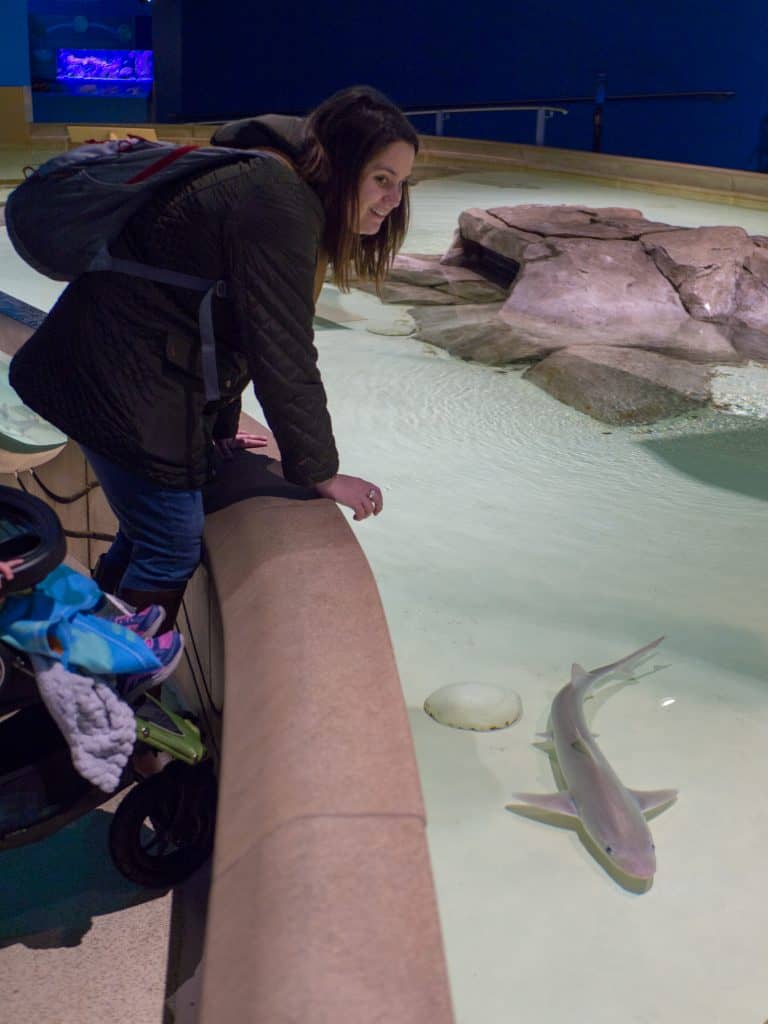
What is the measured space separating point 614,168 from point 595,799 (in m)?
9.33

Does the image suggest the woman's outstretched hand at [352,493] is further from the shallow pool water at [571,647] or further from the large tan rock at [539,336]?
the large tan rock at [539,336]

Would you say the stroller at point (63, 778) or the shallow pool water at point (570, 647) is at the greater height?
the stroller at point (63, 778)

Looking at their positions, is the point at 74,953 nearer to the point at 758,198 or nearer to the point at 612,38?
the point at 758,198

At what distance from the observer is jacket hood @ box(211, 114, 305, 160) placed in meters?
1.60

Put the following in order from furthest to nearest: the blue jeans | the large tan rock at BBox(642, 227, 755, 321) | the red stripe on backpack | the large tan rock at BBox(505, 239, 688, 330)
Result: the large tan rock at BBox(642, 227, 755, 321)
the large tan rock at BBox(505, 239, 688, 330)
the blue jeans
the red stripe on backpack

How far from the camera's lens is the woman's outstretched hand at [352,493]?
1827 millimetres

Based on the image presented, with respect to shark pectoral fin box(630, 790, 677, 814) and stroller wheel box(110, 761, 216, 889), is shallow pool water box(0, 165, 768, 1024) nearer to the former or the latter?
shark pectoral fin box(630, 790, 677, 814)

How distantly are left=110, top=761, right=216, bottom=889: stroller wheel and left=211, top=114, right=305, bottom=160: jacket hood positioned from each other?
3.17ft

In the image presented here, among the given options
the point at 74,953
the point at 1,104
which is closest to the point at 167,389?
the point at 74,953

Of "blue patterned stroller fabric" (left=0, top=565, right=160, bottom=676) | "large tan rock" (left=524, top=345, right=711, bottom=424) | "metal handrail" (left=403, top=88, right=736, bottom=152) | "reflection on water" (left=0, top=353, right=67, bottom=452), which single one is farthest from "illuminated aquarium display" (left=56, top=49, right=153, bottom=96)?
"blue patterned stroller fabric" (left=0, top=565, right=160, bottom=676)

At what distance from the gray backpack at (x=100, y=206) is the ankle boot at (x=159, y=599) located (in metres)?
0.36

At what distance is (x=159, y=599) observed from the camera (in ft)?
5.86

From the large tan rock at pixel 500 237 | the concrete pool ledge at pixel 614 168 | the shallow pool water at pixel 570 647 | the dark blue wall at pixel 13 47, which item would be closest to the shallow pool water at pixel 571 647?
the shallow pool water at pixel 570 647

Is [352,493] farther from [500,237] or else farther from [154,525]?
[500,237]
